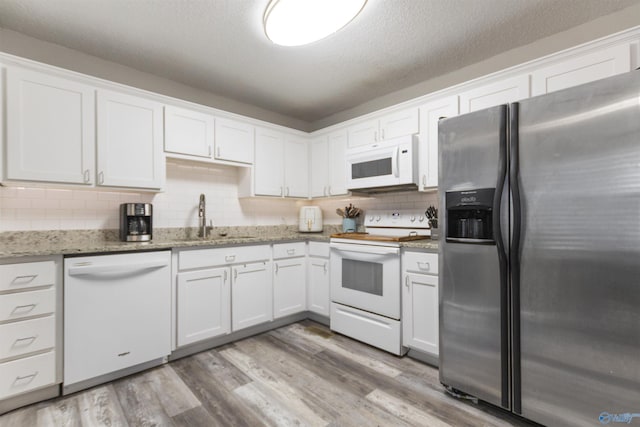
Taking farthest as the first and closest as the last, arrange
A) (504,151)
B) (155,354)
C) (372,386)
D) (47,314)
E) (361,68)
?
(361,68) < (155,354) < (372,386) < (47,314) < (504,151)

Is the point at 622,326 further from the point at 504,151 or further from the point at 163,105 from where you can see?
the point at 163,105

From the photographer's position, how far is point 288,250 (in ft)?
10.3

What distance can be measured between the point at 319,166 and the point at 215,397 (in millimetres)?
2536

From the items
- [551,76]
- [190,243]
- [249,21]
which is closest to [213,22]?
[249,21]

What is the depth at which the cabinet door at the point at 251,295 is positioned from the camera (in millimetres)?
2703

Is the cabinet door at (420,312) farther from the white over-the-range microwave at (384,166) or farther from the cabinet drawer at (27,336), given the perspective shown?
the cabinet drawer at (27,336)

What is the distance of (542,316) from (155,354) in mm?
2528

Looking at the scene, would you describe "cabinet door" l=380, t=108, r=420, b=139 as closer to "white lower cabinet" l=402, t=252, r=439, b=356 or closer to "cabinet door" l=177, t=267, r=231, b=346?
"white lower cabinet" l=402, t=252, r=439, b=356

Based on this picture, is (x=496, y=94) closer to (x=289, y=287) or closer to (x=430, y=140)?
(x=430, y=140)

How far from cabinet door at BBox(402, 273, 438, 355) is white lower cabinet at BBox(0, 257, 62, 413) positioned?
239 centimetres

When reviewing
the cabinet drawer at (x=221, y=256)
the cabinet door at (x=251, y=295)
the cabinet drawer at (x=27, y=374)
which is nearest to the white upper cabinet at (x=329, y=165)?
the cabinet drawer at (x=221, y=256)

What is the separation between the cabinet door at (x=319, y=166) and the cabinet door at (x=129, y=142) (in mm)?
1686

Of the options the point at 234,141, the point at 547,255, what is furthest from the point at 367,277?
the point at 234,141

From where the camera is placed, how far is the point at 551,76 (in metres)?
2.02
